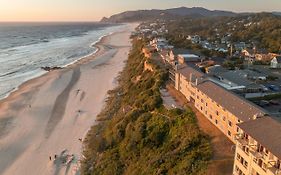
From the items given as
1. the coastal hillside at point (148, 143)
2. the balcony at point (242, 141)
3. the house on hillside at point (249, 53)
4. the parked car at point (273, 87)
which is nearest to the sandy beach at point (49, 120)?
the coastal hillside at point (148, 143)

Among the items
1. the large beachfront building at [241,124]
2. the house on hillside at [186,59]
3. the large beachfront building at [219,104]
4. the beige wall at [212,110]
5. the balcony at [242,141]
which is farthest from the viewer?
the house on hillside at [186,59]

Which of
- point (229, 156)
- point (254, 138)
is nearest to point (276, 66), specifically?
point (229, 156)

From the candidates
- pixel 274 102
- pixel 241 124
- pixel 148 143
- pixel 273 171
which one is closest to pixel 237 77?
pixel 274 102

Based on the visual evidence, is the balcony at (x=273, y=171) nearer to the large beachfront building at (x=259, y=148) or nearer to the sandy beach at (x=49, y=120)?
the large beachfront building at (x=259, y=148)

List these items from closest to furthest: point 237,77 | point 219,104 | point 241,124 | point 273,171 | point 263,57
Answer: point 273,171 → point 241,124 → point 219,104 → point 237,77 → point 263,57

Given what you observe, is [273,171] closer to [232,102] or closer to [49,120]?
[232,102]
